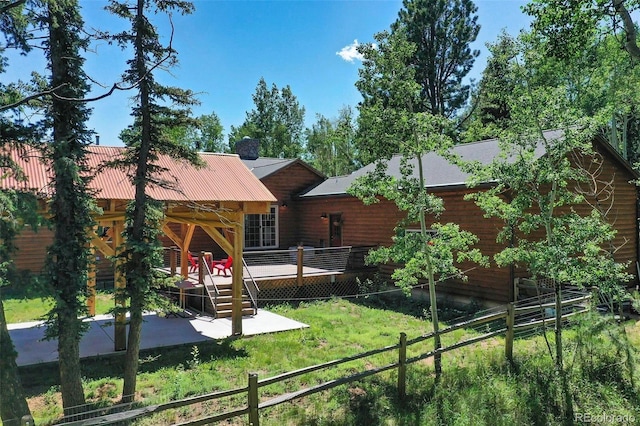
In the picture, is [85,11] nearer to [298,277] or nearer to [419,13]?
[298,277]

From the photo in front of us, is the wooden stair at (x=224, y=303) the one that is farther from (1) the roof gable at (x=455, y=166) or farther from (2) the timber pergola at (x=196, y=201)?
(1) the roof gable at (x=455, y=166)

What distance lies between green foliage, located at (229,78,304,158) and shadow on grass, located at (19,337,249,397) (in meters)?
33.7

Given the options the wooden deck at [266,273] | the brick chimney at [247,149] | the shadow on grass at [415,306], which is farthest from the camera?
the brick chimney at [247,149]

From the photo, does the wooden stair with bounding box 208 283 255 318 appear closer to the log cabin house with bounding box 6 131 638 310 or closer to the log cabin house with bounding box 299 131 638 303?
the log cabin house with bounding box 6 131 638 310

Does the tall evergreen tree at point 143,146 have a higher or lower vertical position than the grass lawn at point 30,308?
higher

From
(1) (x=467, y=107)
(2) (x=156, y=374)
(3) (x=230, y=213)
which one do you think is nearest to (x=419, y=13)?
(1) (x=467, y=107)

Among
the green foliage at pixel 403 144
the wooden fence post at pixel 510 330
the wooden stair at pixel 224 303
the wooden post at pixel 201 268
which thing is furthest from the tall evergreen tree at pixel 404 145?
the wooden post at pixel 201 268

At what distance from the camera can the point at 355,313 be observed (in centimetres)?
1131

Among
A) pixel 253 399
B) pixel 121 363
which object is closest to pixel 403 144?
pixel 253 399

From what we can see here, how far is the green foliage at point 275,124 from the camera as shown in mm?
41062

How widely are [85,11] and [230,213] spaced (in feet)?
16.3

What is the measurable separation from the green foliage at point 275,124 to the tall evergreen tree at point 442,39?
16.8m

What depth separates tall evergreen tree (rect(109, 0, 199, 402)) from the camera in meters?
5.38

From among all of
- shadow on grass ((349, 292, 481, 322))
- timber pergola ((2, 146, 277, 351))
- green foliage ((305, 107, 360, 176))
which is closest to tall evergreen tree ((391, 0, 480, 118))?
green foliage ((305, 107, 360, 176))
